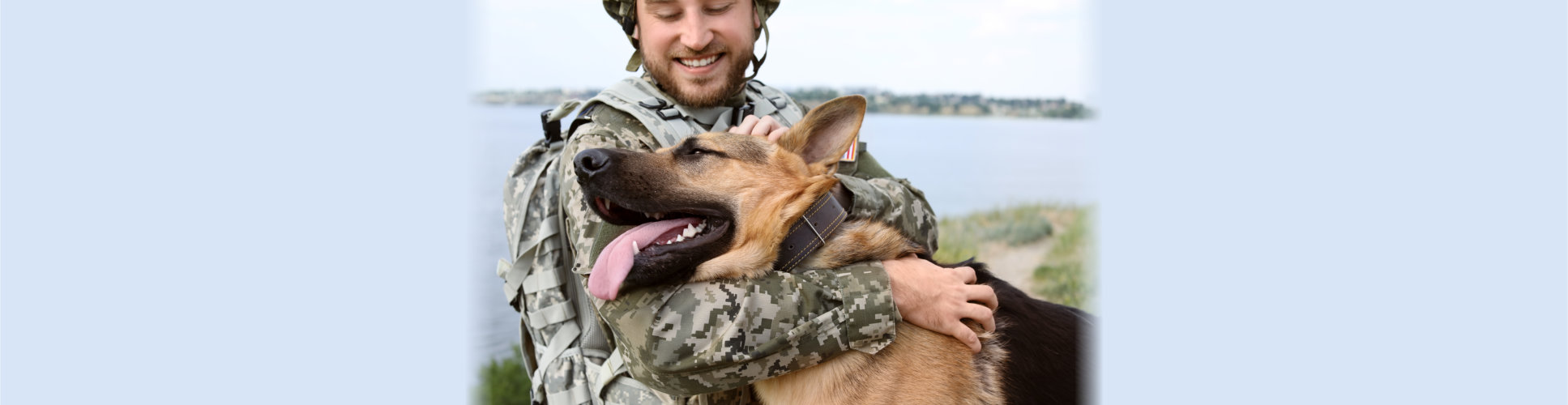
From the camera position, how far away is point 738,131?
357 cm

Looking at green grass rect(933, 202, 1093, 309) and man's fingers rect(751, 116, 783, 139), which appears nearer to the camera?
man's fingers rect(751, 116, 783, 139)

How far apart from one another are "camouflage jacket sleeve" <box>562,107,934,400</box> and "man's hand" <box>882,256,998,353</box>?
0.31 ft

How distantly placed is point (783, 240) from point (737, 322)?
1.48ft

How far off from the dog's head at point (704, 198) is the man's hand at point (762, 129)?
0.04 meters

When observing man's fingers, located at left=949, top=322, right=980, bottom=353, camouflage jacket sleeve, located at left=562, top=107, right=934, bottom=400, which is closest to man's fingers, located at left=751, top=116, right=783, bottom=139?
camouflage jacket sleeve, located at left=562, top=107, right=934, bottom=400

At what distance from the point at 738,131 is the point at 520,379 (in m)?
9.26

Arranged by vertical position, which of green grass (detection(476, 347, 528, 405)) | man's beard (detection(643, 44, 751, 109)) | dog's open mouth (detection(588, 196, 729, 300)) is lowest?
green grass (detection(476, 347, 528, 405))

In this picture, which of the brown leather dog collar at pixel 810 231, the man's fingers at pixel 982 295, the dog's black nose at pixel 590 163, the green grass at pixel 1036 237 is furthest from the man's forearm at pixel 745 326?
the green grass at pixel 1036 237

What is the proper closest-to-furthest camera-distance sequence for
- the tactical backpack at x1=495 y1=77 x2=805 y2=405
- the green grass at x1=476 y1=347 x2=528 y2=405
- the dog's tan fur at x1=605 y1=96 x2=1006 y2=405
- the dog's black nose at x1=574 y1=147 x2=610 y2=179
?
1. the dog's black nose at x1=574 y1=147 x2=610 y2=179
2. the dog's tan fur at x1=605 y1=96 x2=1006 y2=405
3. the tactical backpack at x1=495 y1=77 x2=805 y2=405
4. the green grass at x1=476 y1=347 x2=528 y2=405

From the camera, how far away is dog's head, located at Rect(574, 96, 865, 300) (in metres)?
3.04

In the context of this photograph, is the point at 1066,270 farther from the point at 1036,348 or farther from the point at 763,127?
the point at 763,127

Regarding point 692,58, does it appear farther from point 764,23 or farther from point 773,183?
point 773,183

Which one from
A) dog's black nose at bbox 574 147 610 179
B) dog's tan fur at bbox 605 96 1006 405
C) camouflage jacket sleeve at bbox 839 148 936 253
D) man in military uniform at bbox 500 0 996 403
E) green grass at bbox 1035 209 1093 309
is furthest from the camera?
green grass at bbox 1035 209 1093 309

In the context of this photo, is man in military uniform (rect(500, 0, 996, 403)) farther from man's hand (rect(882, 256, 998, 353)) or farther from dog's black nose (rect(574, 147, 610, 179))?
dog's black nose (rect(574, 147, 610, 179))
